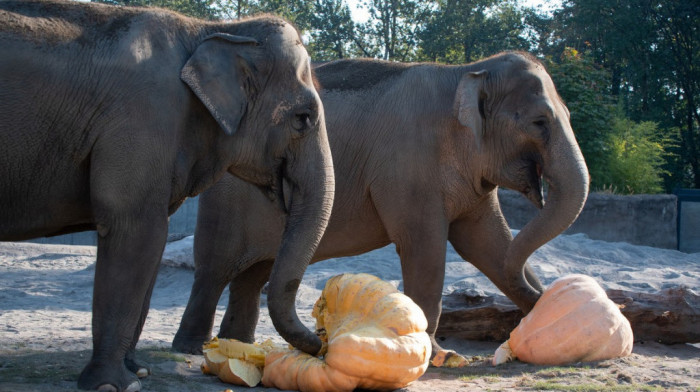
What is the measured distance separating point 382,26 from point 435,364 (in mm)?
27830

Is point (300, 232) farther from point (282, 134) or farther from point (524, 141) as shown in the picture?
point (524, 141)

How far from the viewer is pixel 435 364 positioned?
5684 millimetres

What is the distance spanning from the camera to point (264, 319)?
876 centimetres

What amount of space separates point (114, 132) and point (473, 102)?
2781 millimetres

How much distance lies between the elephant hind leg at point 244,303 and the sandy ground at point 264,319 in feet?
1.76

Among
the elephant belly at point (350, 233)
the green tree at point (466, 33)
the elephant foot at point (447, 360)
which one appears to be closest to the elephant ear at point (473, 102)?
the elephant belly at point (350, 233)

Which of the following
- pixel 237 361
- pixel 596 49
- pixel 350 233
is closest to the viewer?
pixel 237 361

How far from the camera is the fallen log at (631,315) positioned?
21.8 ft

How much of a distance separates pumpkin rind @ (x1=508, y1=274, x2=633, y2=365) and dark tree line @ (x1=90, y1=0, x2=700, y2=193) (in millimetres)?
11565

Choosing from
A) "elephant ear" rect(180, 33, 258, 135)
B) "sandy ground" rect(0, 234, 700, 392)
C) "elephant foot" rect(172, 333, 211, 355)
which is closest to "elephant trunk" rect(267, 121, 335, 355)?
"elephant ear" rect(180, 33, 258, 135)

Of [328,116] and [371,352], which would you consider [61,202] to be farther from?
[328,116]

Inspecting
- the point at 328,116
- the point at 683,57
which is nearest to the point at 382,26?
the point at 683,57

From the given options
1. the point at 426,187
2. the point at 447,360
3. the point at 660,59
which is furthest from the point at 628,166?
the point at 447,360

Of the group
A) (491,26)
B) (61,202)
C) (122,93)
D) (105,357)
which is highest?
(491,26)
